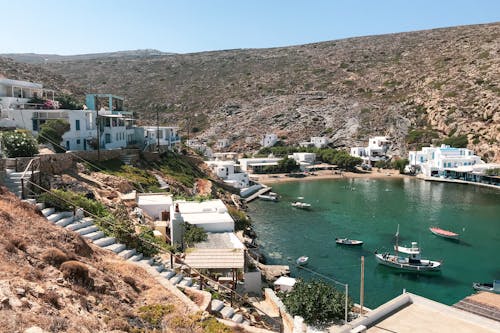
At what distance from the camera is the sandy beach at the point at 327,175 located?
261 ft

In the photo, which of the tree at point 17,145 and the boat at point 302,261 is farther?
the boat at point 302,261

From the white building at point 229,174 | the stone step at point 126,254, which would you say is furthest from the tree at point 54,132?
the white building at point 229,174

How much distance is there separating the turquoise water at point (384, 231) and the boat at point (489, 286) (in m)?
0.68

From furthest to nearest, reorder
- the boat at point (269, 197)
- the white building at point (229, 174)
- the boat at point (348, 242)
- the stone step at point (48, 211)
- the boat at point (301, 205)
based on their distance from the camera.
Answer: the white building at point (229, 174), the boat at point (269, 197), the boat at point (301, 205), the boat at point (348, 242), the stone step at point (48, 211)

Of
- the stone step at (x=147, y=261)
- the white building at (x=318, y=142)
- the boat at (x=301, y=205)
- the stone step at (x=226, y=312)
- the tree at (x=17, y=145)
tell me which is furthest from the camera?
the white building at (x=318, y=142)

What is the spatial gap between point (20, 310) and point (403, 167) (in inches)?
3447

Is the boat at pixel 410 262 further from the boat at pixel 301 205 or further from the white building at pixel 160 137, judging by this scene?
the white building at pixel 160 137

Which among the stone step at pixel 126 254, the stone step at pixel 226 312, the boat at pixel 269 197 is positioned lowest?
the boat at pixel 269 197


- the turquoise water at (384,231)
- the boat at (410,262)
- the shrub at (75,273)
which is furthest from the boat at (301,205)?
the shrub at (75,273)

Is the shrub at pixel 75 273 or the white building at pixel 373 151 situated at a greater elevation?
the shrub at pixel 75 273

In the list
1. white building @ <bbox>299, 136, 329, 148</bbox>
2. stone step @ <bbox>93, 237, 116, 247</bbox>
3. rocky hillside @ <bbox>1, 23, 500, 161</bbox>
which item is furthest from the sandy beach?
stone step @ <bbox>93, 237, 116, 247</bbox>

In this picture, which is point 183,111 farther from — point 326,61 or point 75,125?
point 75,125

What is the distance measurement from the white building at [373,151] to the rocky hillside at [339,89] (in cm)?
316

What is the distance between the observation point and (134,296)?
11594 millimetres
